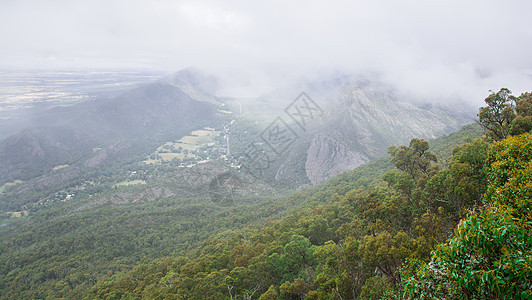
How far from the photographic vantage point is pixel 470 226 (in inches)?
274

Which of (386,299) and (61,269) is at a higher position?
(386,299)

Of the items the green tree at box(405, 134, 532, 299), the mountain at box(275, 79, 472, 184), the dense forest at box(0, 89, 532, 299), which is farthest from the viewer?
the mountain at box(275, 79, 472, 184)

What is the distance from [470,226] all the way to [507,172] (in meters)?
7.09

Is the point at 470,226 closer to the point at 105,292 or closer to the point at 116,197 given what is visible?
the point at 105,292

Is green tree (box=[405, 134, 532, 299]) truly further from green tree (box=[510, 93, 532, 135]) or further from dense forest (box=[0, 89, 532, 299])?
green tree (box=[510, 93, 532, 135])

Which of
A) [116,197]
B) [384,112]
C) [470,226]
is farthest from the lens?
[384,112]

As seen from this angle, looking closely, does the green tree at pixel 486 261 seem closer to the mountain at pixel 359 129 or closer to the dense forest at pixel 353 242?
the dense forest at pixel 353 242

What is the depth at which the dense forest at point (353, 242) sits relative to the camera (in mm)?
7043

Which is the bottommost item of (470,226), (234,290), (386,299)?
(234,290)

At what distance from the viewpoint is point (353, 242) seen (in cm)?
1955

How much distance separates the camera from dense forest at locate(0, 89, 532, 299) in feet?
23.1

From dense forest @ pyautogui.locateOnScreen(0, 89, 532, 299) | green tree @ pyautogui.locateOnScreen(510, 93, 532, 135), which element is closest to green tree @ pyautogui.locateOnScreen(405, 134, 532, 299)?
dense forest @ pyautogui.locateOnScreen(0, 89, 532, 299)

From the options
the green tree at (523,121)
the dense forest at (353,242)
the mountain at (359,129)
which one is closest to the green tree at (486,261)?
the dense forest at (353,242)

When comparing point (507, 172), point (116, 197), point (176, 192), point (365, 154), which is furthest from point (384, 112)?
point (507, 172)
